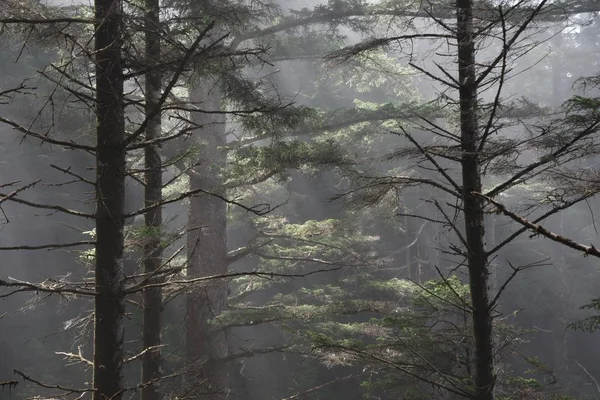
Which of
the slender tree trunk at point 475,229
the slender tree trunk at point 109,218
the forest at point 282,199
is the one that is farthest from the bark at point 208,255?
the slender tree trunk at point 475,229

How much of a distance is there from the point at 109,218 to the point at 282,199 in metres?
20.2

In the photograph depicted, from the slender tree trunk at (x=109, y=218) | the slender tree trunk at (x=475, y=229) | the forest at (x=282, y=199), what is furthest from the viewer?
the slender tree trunk at (x=475, y=229)

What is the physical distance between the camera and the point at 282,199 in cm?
2403

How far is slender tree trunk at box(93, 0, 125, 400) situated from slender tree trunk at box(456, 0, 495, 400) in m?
2.91

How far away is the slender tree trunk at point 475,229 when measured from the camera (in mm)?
4047

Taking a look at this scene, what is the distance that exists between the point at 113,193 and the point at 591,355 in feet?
85.6

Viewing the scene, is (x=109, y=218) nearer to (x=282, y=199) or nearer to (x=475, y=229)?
(x=475, y=229)

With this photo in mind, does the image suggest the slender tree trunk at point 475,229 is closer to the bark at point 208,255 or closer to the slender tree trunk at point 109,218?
the slender tree trunk at point 109,218

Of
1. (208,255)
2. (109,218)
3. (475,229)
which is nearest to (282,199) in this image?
(208,255)

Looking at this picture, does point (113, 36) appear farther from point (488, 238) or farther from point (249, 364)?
point (488, 238)

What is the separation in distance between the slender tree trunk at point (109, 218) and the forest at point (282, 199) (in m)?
0.02

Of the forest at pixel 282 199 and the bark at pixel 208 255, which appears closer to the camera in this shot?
the forest at pixel 282 199

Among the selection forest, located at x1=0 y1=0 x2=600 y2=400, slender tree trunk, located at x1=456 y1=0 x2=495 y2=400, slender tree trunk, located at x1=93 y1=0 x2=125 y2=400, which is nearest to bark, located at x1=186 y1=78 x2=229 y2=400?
forest, located at x1=0 y1=0 x2=600 y2=400

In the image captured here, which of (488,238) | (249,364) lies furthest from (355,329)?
(488,238)
